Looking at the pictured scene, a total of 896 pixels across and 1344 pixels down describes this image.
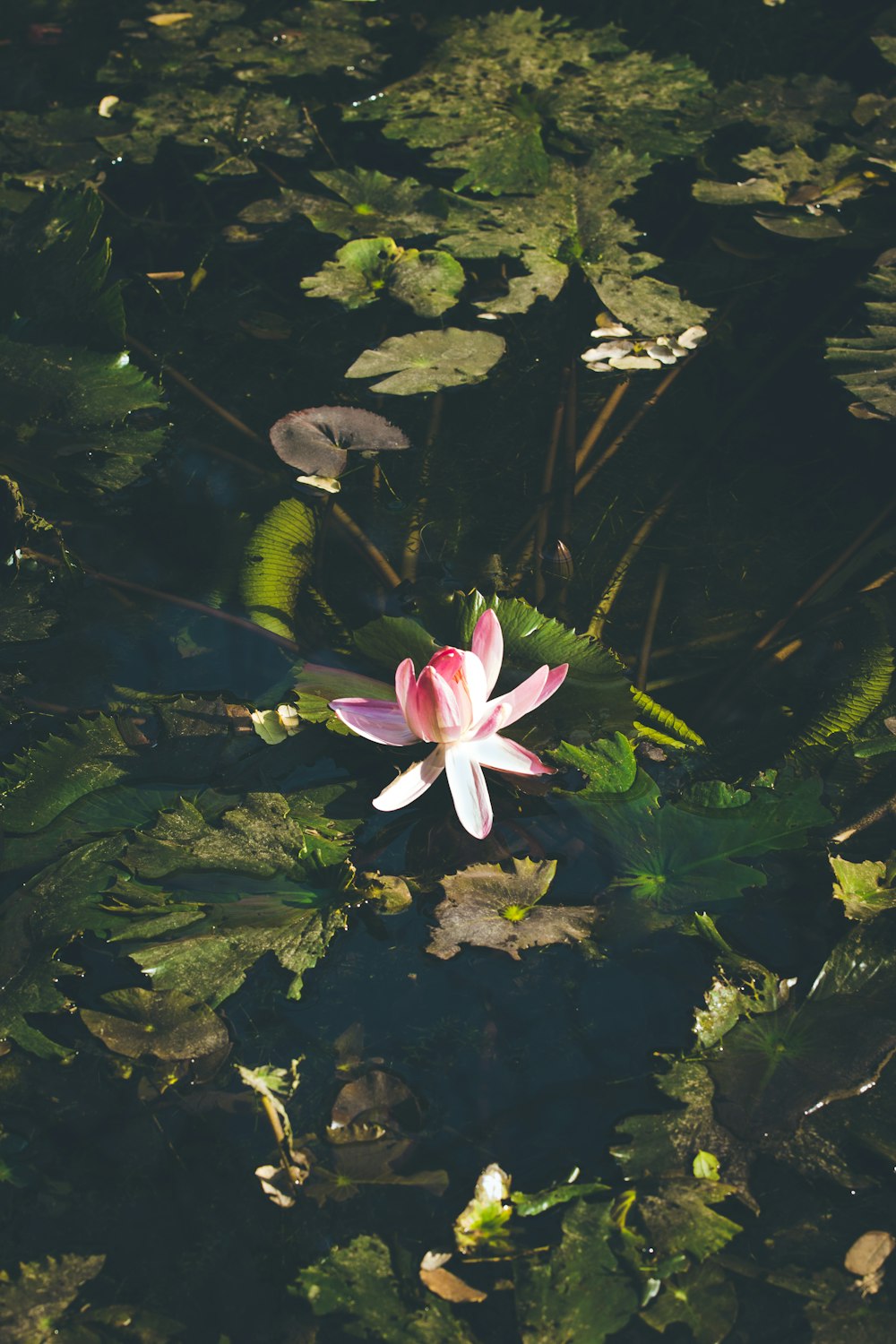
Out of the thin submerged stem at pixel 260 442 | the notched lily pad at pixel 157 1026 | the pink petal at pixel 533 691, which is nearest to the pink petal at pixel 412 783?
the pink petal at pixel 533 691

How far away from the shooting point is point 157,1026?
156 centimetres

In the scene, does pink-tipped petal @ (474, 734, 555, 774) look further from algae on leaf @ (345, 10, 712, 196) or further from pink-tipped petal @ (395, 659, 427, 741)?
algae on leaf @ (345, 10, 712, 196)

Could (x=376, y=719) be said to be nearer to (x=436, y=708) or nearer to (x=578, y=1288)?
(x=436, y=708)

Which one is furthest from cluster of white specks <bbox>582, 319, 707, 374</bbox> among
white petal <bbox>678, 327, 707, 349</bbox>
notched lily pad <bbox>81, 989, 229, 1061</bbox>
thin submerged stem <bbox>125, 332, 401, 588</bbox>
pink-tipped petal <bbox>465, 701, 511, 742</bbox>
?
notched lily pad <bbox>81, 989, 229, 1061</bbox>

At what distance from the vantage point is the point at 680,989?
1573mm

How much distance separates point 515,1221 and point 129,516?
1.77 metres

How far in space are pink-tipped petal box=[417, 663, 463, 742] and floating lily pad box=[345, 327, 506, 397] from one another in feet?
3.17

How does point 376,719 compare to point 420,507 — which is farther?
point 420,507

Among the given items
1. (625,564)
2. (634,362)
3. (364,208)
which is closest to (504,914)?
(625,564)

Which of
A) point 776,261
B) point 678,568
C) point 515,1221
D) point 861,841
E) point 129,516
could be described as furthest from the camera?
point 776,261

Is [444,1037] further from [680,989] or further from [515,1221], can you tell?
[680,989]

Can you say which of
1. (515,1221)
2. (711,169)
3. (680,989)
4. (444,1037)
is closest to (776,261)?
(711,169)

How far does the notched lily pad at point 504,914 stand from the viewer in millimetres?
1586

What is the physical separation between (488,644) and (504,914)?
1.54ft
